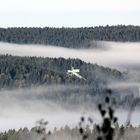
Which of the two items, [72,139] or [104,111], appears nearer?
[104,111]

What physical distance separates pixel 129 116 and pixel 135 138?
118 m

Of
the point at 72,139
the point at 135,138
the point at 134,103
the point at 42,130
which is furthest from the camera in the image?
the point at 72,139

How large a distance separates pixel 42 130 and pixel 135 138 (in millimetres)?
116795

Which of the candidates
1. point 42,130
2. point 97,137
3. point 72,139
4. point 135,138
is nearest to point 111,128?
point 97,137

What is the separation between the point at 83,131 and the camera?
17.0 metres

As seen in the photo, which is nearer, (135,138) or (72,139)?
(135,138)

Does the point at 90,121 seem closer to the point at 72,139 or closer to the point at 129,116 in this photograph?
the point at 129,116

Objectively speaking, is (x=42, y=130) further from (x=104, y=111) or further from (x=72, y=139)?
(x=72, y=139)

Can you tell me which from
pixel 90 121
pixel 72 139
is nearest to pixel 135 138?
pixel 72 139

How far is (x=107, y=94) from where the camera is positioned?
1780cm

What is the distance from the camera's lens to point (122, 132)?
667 inches

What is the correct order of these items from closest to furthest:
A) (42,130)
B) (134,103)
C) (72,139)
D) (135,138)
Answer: (134,103) < (42,130) < (135,138) < (72,139)

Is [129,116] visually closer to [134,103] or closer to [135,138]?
[134,103]

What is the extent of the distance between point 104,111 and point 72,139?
165707 millimetres
